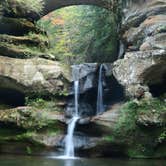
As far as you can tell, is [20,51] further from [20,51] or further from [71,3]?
[71,3]

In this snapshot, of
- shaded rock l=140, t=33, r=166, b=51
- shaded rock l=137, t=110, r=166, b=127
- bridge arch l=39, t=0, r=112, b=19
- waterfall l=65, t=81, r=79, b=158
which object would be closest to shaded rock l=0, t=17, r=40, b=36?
bridge arch l=39, t=0, r=112, b=19

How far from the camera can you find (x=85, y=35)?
2434 centimetres

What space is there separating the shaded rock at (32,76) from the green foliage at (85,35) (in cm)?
271

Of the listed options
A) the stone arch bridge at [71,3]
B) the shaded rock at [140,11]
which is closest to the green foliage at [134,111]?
the shaded rock at [140,11]

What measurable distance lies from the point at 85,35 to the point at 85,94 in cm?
808

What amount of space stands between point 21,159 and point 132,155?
3.70 meters

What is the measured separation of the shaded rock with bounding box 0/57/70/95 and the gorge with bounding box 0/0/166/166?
0.04 meters

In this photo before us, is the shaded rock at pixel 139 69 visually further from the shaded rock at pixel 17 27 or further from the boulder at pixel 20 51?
the shaded rock at pixel 17 27

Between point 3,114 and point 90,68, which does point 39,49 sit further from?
point 3,114

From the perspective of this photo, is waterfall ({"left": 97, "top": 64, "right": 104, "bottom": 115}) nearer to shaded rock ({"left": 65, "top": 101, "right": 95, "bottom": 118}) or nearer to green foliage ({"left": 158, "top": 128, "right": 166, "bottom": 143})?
shaded rock ({"left": 65, "top": 101, "right": 95, "bottom": 118})

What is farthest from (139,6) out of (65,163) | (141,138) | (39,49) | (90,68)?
(65,163)

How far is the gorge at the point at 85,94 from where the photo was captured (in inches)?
538

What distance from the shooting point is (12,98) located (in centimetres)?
1730

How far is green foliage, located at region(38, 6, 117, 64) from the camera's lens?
2170cm
